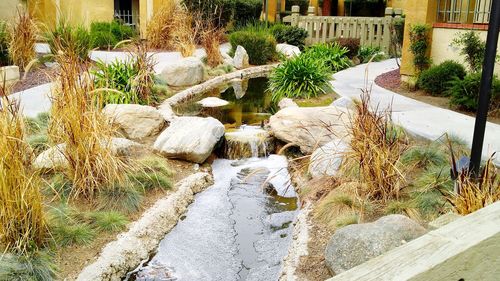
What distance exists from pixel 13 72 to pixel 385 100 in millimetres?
6710

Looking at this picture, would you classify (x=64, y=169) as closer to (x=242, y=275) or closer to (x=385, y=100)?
(x=242, y=275)

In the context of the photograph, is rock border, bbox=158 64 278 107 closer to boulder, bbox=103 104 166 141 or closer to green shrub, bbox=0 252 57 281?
boulder, bbox=103 104 166 141

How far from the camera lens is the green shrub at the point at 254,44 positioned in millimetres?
14406

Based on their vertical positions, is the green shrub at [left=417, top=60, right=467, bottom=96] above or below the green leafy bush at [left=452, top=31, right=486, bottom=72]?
below

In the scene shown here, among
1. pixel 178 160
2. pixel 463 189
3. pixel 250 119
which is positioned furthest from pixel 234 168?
pixel 463 189

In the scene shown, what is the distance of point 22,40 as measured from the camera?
1027 centimetres

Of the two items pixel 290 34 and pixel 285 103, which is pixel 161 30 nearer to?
pixel 290 34

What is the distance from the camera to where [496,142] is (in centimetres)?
602

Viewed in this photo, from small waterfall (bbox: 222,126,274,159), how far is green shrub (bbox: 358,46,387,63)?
8.71m

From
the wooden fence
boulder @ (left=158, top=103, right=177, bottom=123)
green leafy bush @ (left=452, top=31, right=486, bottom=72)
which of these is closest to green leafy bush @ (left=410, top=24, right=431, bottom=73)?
green leafy bush @ (left=452, top=31, right=486, bottom=72)

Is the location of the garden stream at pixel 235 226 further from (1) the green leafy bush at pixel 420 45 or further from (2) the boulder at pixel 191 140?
(1) the green leafy bush at pixel 420 45

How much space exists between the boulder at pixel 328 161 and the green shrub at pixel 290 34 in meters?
11.5

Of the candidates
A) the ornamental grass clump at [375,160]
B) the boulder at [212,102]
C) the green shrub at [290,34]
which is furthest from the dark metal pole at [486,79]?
the green shrub at [290,34]

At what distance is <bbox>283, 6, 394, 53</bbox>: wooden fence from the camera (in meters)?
16.8
